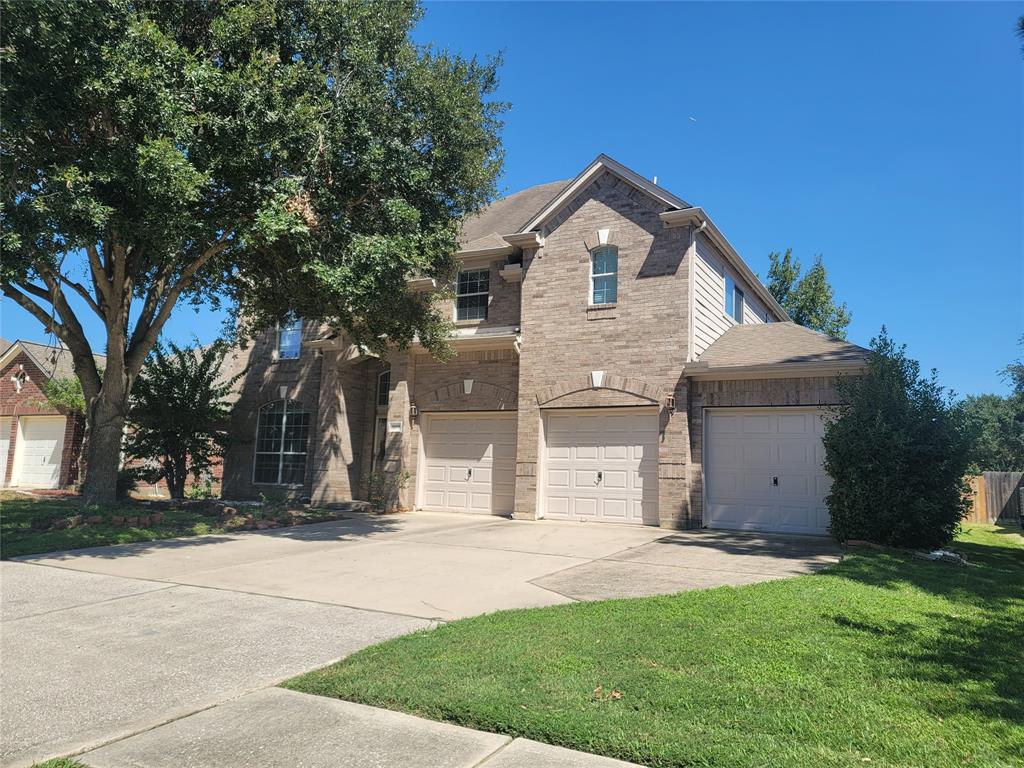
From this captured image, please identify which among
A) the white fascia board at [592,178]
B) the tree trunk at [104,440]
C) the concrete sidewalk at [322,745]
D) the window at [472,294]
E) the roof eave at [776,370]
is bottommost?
the concrete sidewalk at [322,745]

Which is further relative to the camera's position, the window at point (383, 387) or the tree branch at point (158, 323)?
the window at point (383, 387)

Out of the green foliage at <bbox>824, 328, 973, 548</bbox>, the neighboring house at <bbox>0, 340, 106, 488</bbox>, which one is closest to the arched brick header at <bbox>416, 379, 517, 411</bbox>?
the green foliage at <bbox>824, 328, 973, 548</bbox>

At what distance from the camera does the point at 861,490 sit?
11391 mm

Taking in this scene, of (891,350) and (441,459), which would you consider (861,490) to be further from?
(441,459)

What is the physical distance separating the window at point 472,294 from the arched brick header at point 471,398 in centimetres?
184

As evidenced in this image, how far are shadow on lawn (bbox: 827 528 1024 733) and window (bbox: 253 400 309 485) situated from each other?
51.5 feet

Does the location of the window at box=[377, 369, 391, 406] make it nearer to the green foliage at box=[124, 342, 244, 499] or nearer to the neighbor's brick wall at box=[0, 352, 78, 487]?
the green foliage at box=[124, 342, 244, 499]

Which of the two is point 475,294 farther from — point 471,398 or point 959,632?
point 959,632

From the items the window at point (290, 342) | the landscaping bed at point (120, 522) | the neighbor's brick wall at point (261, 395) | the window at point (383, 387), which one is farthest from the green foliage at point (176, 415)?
the window at point (383, 387)

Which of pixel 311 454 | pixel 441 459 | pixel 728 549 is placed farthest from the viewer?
pixel 311 454

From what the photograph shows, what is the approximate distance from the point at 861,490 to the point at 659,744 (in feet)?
29.8

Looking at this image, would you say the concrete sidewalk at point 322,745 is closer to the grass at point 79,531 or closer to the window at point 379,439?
the grass at point 79,531

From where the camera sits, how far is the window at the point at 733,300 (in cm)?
1792

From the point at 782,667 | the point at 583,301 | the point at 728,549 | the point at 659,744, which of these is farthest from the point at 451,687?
the point at 583,301
